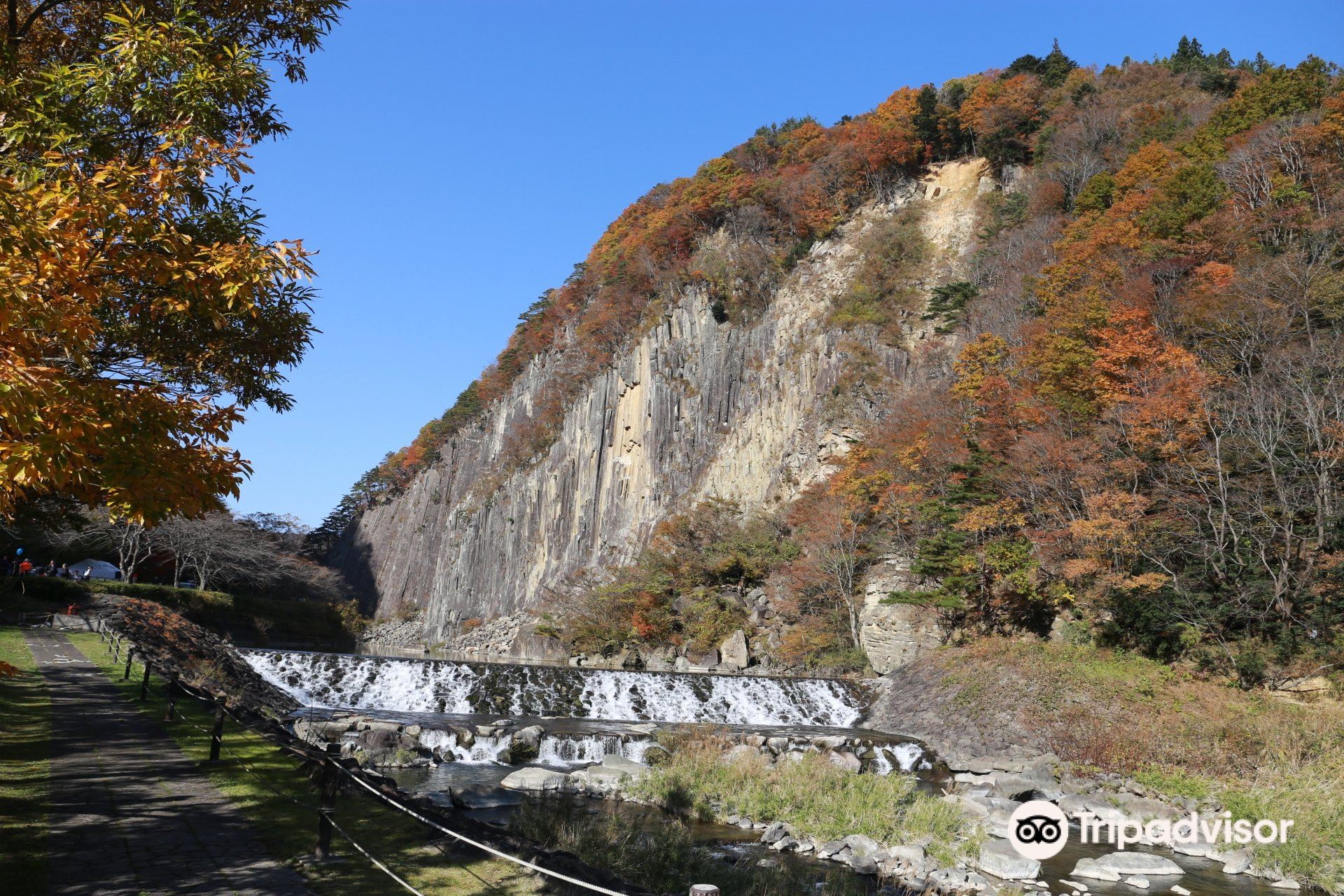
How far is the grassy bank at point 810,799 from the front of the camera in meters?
11.2

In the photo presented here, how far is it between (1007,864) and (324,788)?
869 centimetres

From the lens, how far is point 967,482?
24.9 meters

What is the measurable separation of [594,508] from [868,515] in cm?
2780

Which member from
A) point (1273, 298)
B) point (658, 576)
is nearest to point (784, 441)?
point (658, 576)

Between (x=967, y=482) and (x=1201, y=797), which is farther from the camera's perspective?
(x=967, y=482)

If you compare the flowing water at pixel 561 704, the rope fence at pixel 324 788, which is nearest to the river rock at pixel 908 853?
the flowing water at pixel 561 704

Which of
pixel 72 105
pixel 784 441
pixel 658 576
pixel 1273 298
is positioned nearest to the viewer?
pixel 72 105

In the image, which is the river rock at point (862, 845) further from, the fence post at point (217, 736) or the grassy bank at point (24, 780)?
the grassy bank at point (24, 780)

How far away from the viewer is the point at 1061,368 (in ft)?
81.4

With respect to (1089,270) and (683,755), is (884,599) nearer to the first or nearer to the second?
(683,755)

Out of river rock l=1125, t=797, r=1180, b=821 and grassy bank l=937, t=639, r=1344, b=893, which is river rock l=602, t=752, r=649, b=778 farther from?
grassy bank l=937, t=639, r=1344, b=893

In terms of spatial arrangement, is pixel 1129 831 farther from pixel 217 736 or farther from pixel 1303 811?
pixel 217 736

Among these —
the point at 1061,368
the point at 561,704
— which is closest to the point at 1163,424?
the point at 1061,368

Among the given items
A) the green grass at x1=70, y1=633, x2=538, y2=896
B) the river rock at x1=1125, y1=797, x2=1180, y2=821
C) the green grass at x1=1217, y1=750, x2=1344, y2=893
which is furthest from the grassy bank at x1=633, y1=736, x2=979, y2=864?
the green grass at x1=70, y1=633, x2=538, y2=896
